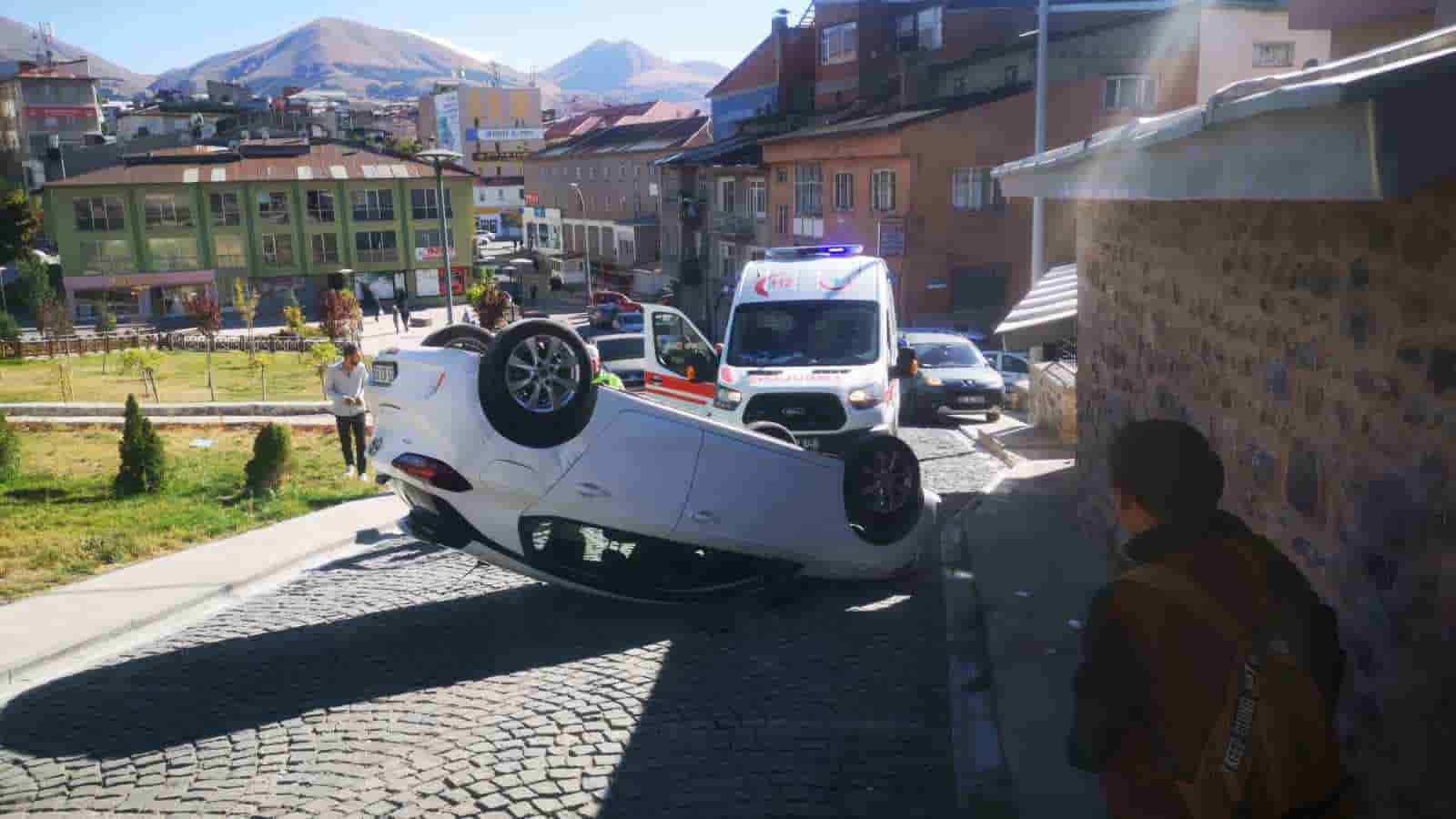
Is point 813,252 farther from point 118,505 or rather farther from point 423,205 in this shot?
point 423,205

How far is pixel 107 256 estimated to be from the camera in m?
64.7

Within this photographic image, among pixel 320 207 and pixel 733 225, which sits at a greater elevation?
pixel 320 207

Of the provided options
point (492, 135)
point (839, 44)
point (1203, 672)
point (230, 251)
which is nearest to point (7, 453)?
point (1203, 672)

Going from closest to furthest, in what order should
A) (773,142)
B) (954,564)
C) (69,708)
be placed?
(69,708)
(954,564)
(773,142)

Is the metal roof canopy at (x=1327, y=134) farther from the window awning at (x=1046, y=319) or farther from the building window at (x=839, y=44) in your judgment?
the building window at (x=839, y=44)

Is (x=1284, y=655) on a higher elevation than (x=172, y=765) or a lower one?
higher

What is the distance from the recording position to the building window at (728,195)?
172ft

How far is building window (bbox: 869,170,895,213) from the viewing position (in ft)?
123

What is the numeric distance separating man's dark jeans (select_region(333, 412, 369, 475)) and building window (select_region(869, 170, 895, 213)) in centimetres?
2559

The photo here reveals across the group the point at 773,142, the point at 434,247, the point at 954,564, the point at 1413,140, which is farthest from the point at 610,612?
the point at 434,247

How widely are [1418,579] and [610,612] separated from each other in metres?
5.93

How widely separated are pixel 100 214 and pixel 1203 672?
2826 inches

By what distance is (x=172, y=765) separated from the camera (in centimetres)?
651

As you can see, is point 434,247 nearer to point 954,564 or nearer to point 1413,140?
point 954,564
